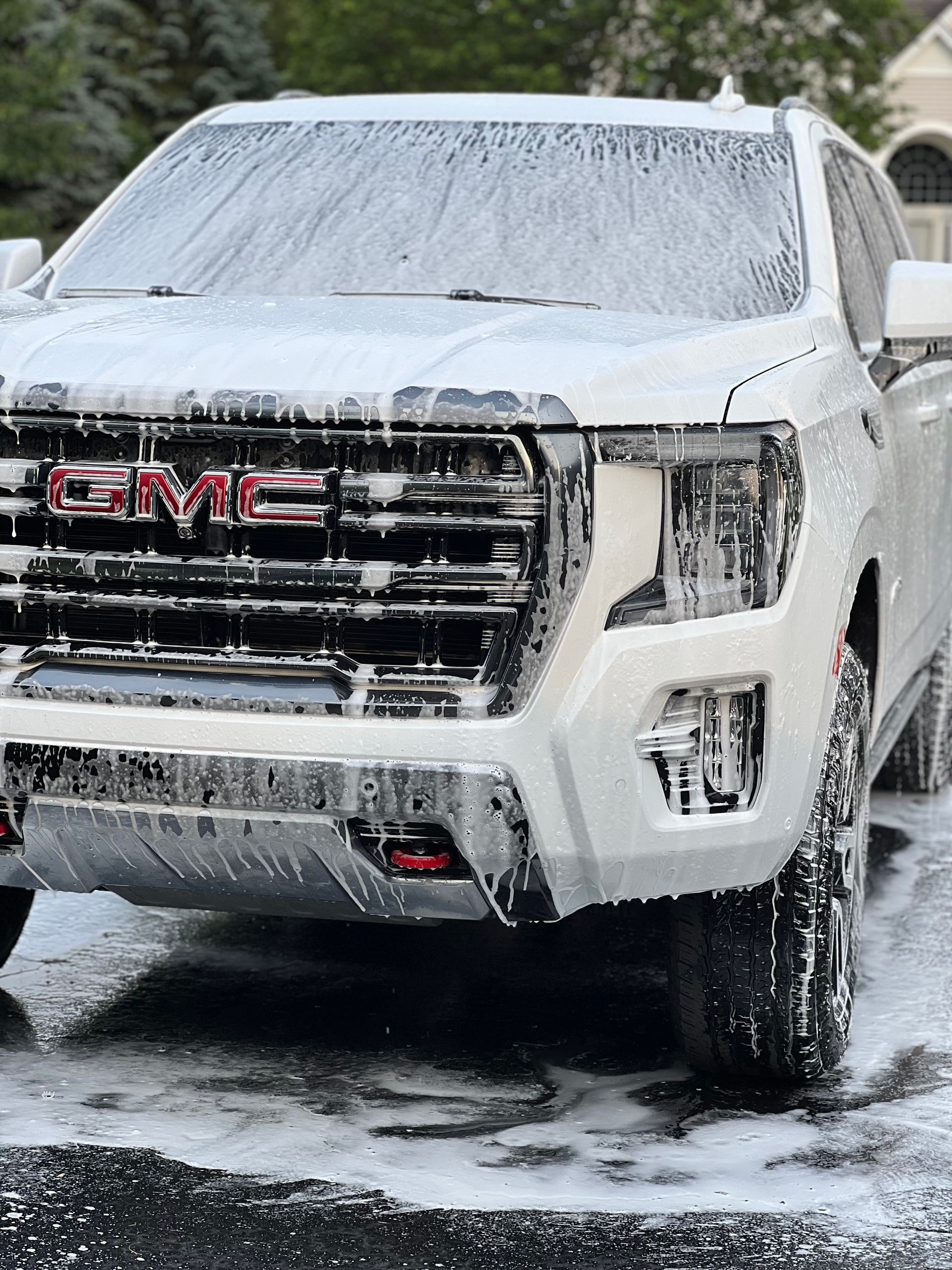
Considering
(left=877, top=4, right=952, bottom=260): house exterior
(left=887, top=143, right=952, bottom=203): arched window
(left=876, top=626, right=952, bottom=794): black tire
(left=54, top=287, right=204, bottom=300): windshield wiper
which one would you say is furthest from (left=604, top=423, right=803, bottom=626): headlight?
(left=887, top=143, right=952, bottom=203): arched window

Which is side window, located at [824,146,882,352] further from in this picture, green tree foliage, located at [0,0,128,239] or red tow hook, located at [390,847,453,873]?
green tree foliage, located at [0,0,128,239]

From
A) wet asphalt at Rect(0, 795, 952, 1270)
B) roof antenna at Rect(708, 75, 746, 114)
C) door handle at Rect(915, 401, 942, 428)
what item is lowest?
wet asphalt at Rect(0, 795, 952, 1270)

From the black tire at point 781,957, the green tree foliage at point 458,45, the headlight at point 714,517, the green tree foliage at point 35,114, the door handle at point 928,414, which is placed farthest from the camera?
the green tree foliage at point 458,45

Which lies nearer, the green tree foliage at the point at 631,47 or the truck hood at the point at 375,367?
the truck hood at the point at 375,367

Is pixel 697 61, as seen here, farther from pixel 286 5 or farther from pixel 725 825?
pixel 725 825

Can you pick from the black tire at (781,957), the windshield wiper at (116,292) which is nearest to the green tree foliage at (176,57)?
the windshield wiper at (116,292)

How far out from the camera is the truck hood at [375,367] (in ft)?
10.5

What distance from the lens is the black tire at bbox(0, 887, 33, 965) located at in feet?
14.0

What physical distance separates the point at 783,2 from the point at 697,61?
5.77ft

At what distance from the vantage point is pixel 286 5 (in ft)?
148

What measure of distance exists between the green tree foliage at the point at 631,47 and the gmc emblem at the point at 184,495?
28.4 m

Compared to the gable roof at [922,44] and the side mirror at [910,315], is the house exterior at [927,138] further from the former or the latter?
the side mirror at [910,315]

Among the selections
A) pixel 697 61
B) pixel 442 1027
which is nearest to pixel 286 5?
pixel 697 61

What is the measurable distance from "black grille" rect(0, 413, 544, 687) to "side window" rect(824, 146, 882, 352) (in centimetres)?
167
